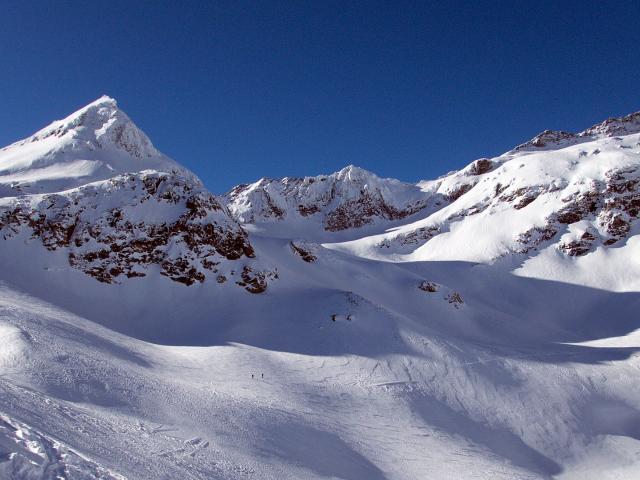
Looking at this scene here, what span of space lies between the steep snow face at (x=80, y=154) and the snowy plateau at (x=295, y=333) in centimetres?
34

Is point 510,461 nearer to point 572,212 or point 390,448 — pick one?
point 390,448

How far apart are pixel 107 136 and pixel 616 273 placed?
224 ft

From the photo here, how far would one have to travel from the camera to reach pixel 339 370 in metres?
25.5

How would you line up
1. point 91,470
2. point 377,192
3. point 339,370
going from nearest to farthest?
1. point 91,470
2. point 339,370
3. point 377,192

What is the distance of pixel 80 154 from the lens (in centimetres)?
5262

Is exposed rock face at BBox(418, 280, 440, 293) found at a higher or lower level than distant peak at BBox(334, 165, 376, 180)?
lower

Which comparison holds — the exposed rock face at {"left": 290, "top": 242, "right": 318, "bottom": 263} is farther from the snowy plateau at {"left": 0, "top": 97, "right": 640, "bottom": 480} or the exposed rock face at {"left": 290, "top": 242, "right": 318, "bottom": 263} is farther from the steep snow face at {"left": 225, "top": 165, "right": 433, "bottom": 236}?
the steep snow face at {"left": 225, "top": 165, "right": 433, "bottom": 236}

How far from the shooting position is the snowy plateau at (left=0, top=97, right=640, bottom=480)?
1391cm

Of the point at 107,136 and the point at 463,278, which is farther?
the point at 107,136

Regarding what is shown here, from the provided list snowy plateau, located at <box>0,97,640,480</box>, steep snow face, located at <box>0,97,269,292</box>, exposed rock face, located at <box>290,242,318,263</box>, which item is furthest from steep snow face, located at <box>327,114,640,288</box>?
steep snow face, located at <box>0,97,269,292</box>

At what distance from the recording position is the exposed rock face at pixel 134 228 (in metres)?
34.4

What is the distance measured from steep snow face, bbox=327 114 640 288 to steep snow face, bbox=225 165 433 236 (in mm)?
21440

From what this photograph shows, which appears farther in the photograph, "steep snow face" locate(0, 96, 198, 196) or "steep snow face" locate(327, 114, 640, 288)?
"steep snow face" locate(327, 114, 640, 288)

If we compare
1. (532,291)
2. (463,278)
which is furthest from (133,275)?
(532,291)
